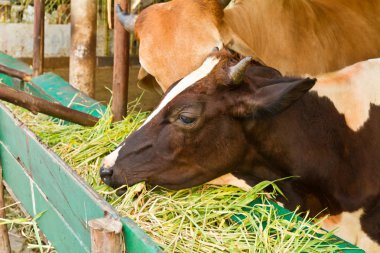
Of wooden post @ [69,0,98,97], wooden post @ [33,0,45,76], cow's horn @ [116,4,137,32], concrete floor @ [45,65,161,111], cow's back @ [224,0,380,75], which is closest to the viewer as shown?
cow's horn @ [116,4,137,32]

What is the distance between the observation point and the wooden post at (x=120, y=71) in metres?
4.12

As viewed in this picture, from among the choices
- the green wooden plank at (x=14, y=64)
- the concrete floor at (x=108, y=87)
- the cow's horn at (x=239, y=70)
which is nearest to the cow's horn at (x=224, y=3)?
the cow's horn at (x=239, y=70)

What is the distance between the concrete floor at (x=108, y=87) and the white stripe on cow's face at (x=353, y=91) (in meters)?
4.66

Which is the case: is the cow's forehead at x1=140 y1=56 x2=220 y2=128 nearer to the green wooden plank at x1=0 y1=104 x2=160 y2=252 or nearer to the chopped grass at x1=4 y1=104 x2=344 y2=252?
the chopped grass at x1=4 y1=104 x2=344 y2=252

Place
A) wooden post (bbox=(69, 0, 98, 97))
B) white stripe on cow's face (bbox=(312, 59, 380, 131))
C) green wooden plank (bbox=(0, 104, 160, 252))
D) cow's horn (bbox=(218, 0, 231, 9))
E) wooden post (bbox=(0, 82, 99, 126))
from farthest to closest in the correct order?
wooden post (bbox=(69, 0, 98, 97)), cow's horn (bbox=(218, 0, 231, 9)), wooden post (bbox=(0, 82, 99, 126)), white stripe on cow's face (bbox=(312, 59, 380, 131)), green wooden plank (bbox=(0, 104, 160, 252))

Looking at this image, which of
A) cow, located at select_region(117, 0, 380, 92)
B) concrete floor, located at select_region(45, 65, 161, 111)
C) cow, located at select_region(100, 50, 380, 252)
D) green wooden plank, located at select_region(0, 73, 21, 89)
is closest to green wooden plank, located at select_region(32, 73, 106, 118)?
cow, located at select_region(117, 0, 380, 92)

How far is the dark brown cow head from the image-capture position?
284 centimetres

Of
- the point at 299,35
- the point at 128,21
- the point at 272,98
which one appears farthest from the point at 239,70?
the point at 299,35

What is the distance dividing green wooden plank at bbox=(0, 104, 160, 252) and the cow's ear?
0.77m

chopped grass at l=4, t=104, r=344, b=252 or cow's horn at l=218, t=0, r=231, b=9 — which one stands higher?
cow's horn at l=218, t=0, r=231, b=9

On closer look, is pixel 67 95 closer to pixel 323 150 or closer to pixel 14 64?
pixel 14 64

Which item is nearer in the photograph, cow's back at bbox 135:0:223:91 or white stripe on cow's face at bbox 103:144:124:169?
white stripe on cow's face at bbox 103:144:124:169

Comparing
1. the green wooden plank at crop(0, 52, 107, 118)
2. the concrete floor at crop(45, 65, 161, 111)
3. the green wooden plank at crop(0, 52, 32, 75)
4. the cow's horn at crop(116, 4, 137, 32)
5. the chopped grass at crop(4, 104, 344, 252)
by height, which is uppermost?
the cow's horn at crop(116, 4, 137, 32)

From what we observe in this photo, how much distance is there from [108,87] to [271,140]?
19.3 feet
